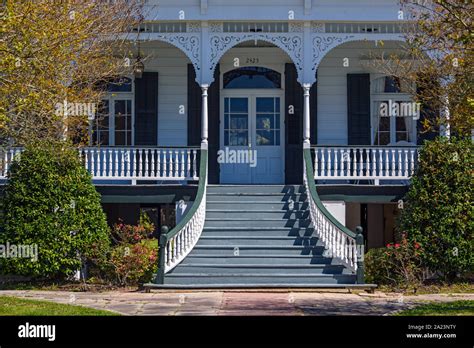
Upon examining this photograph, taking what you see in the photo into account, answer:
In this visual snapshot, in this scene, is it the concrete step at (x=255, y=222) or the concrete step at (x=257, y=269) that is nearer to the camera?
the concrete step at (x=257, y=269)

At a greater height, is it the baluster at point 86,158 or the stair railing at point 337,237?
the baluster at point 86,158

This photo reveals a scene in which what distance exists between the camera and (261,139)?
20938 mm

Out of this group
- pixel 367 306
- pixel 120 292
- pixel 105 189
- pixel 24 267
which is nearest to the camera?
pixel 367 306

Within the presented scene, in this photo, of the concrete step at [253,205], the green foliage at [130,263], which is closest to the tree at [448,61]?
the concrete step at [253,205]

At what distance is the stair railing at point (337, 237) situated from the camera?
597 inches

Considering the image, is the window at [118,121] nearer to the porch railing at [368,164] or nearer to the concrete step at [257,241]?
the porch railing at [368,164]

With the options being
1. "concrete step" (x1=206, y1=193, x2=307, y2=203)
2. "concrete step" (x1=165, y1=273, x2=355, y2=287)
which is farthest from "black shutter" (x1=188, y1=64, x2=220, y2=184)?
"concrete step" (x1=165, y1=273, x2=355, y2=287)

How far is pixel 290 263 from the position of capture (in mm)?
15992

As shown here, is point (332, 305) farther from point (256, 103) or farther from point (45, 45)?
point (256, 103)

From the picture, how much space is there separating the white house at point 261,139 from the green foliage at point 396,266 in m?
0.64

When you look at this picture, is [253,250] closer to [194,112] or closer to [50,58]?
[194,112]

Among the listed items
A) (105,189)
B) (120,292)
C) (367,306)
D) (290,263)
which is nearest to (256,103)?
(105,189)

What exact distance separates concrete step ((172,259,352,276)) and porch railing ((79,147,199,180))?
3.27 meters

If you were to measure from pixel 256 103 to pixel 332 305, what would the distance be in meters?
8.88
